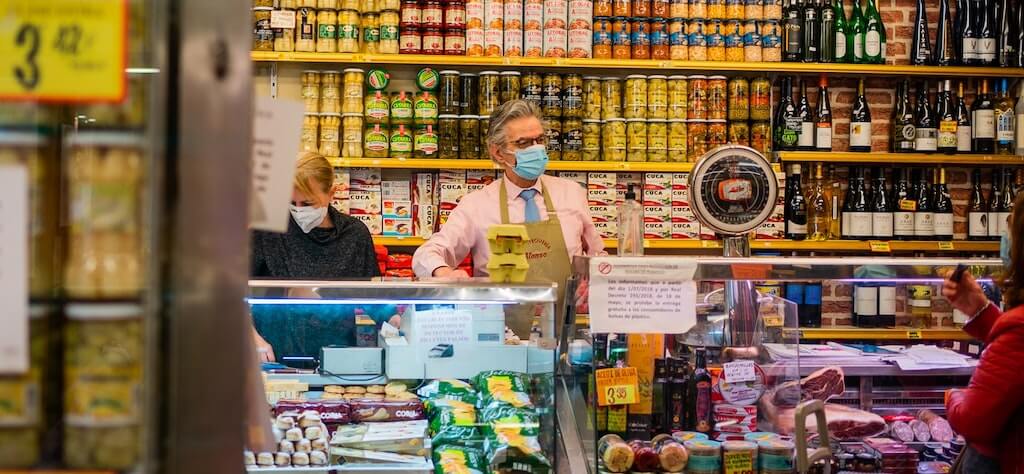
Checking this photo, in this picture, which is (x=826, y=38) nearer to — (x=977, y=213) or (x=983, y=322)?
(x=977, y=213)

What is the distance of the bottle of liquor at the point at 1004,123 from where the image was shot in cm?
488

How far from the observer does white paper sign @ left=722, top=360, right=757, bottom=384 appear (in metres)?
2.26

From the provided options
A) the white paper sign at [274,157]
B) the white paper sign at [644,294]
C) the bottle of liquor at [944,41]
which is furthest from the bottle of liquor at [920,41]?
the white paper sign at [274,157]

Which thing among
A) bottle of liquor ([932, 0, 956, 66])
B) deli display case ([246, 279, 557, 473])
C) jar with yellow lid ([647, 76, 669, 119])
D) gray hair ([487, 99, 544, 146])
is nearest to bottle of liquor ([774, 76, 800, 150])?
jar with yellow lid ([647, 76, 669, 119])

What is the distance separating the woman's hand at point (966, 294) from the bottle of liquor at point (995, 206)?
120 inches

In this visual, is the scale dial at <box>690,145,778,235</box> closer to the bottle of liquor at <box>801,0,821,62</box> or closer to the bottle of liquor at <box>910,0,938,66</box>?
the bottle of liquor at <box>801,0,821,62</box>

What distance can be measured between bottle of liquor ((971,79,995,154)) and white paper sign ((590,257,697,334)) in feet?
11.1

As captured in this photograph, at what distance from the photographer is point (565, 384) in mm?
2260

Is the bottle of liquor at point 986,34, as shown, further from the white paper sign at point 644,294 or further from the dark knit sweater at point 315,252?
the white paper sign at point 644,294

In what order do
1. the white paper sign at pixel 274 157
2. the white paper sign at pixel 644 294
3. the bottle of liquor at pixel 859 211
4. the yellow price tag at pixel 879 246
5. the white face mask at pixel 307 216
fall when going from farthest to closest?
the bottle of liquor at pixel 859 211, the yellow price tag at pixel 879 246, the white face mask at pixel 307 216, the white paper sign at pixel 644 294, the white paper sign at pixel 274 157

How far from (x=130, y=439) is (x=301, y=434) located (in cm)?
135

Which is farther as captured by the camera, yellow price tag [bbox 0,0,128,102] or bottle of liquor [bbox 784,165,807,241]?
bottle of liquor [bbox 784,165,807,241]

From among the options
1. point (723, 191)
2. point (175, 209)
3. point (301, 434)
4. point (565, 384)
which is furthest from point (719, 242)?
point (175, 209)

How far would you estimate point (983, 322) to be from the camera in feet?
7.17
